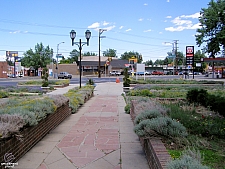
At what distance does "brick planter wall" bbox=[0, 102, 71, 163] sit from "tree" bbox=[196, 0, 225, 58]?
69.9ft

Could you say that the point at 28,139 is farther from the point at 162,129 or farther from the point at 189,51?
the point at 189,51

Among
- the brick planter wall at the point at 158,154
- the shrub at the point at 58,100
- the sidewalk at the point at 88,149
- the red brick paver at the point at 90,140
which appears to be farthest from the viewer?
the shrub at the point at 58,100

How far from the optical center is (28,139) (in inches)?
212

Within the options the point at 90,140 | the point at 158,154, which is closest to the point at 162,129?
the point at 158,154

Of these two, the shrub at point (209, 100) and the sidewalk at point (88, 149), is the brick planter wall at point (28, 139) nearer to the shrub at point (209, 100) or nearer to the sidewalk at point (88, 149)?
the sidewalk at point (88, 149)

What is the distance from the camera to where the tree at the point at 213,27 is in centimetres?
2536

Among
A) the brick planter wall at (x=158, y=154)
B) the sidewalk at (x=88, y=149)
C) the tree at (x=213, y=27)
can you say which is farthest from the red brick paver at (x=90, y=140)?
the tree at (x=213, y=27)

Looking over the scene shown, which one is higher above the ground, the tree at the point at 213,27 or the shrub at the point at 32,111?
the tree at the point at 213,27

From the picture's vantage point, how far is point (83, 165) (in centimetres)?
467

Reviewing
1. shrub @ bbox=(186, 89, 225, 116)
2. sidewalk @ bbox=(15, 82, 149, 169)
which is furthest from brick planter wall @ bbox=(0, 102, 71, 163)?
shrub @ bbox=(186, 89, 225, 116)

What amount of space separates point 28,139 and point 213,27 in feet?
83.5

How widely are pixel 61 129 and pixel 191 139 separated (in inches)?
165

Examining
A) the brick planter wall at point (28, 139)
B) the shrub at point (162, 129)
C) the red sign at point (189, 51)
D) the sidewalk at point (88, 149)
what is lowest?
the sidewalk at point (88, 149)

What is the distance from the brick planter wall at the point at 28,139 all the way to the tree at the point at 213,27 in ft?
69.9
